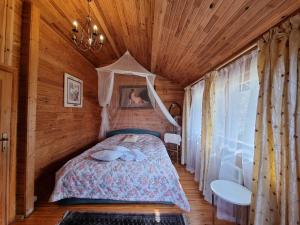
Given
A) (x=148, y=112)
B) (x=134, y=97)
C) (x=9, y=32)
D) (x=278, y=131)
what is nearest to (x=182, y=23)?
(x=278, y=131)

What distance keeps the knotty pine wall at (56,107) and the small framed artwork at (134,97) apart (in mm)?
1060

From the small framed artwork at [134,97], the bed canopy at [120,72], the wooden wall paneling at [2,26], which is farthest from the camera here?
the small framed artwork at [134,97]

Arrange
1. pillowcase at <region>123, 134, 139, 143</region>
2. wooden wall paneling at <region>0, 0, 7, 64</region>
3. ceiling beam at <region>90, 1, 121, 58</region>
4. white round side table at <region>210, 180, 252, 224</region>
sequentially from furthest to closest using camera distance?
pillowcase at <region>123, 134, 139, 143</region>, ceiling beam at <region>90, 1, 121, 58</region>, wooden wall paneling at <region>0, 0, 7, 64</region>, white round side table at <region>210, 180, 252, 224</region>

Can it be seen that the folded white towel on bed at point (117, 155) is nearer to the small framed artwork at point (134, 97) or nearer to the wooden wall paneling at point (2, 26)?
the wooden wall paneling at point (2, 26)

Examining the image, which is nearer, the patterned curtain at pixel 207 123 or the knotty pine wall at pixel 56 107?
the knotty pine wall at pixel 56 107

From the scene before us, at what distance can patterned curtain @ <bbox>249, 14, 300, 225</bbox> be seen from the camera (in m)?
1.23

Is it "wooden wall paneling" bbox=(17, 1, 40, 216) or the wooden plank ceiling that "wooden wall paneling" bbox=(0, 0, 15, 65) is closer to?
"wooden wall paneling" bbox=(17, 1, 40, 216)

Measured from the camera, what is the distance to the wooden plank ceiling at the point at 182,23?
149 centimetres

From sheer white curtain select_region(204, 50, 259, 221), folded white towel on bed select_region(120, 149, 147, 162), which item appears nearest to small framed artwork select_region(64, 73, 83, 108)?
folded white towel on bed select_region(120, 149, 147, 162)

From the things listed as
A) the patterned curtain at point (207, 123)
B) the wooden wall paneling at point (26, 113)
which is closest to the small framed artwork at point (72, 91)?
the wooden wall paneling at point (26, 113)

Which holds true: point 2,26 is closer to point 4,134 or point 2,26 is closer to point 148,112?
point 4,134

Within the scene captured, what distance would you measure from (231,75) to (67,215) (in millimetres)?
2885

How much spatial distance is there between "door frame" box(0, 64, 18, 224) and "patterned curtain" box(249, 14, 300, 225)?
8.71 feet

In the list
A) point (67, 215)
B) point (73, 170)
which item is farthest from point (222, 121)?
point (67, 215)
